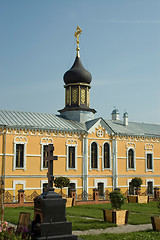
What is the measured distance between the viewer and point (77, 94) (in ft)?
95.0

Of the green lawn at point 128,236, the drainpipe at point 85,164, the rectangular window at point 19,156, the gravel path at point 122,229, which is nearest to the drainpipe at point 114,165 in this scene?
the drainpipe at point 85,164

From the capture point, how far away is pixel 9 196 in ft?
72.1

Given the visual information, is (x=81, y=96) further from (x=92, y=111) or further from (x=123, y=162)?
(x=123, y=162)

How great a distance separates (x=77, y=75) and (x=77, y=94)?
1.76 m

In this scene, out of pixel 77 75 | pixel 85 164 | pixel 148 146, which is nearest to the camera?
pixel 85 164

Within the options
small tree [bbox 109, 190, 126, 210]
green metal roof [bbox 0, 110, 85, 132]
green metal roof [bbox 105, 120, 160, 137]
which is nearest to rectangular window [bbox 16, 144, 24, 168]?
green metal roof [bbox 0, 110, 85, 132]

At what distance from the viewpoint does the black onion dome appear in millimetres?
28781

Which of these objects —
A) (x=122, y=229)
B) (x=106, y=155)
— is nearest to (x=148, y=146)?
(x=106, y=155)

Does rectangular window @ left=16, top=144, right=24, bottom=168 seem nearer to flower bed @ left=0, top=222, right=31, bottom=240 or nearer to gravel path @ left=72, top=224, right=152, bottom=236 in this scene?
gravel path @ left=72, top=224, right=152, bottom=236

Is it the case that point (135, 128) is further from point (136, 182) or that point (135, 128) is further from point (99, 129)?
point (136, 182)

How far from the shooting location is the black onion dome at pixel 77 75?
2878cm

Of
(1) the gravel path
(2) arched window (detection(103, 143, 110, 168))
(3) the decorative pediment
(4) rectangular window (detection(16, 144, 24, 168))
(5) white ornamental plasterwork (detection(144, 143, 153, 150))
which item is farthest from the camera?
(5) white ornamental plasterwork (detection(144, 143, 153, 150))

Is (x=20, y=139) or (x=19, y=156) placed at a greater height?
(x=20, y=139)

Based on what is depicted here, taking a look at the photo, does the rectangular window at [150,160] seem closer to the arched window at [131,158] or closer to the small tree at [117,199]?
the arched window at [131,158]
